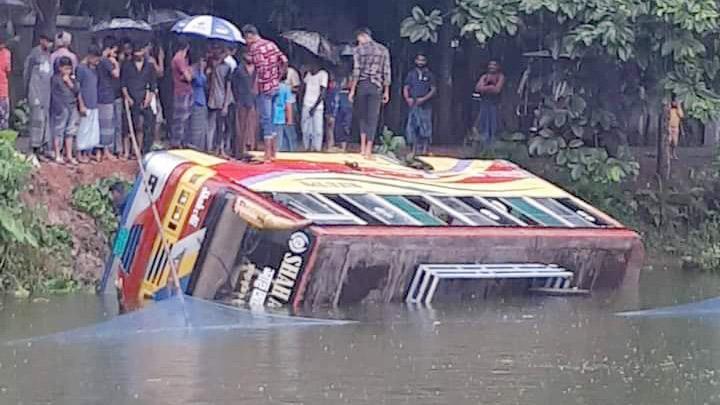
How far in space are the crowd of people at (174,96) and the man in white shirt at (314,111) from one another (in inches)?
20.4

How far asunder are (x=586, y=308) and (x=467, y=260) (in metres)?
1.43

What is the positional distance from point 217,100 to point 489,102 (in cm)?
517

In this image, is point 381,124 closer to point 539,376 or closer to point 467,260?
point 467,260

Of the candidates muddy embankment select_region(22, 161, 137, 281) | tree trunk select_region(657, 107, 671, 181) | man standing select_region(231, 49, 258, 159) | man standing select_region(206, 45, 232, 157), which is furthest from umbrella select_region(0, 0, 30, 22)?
tree trunk select_region(657, 107, 671, 181)

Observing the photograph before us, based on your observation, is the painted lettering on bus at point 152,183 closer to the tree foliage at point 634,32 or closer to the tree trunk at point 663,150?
the tree foliage at point 634,32

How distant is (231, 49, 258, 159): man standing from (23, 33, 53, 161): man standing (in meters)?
2.42

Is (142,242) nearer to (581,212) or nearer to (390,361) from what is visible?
(581,212)

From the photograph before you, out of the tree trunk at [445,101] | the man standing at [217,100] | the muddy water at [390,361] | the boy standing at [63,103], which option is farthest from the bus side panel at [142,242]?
the tree trunk at [445,101]

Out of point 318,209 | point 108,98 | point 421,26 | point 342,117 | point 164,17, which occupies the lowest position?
point 342,117

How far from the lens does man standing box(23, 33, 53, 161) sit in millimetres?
22656

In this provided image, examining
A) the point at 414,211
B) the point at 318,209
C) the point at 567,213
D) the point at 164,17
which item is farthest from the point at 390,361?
the point at 164,17

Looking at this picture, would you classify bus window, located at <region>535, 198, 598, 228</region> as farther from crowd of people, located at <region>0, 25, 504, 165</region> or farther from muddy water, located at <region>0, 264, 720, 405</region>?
crowd of people, located at <region>0, 25, 504, 165</region>

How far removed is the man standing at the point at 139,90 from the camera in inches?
928

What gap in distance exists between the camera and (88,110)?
22891mm
